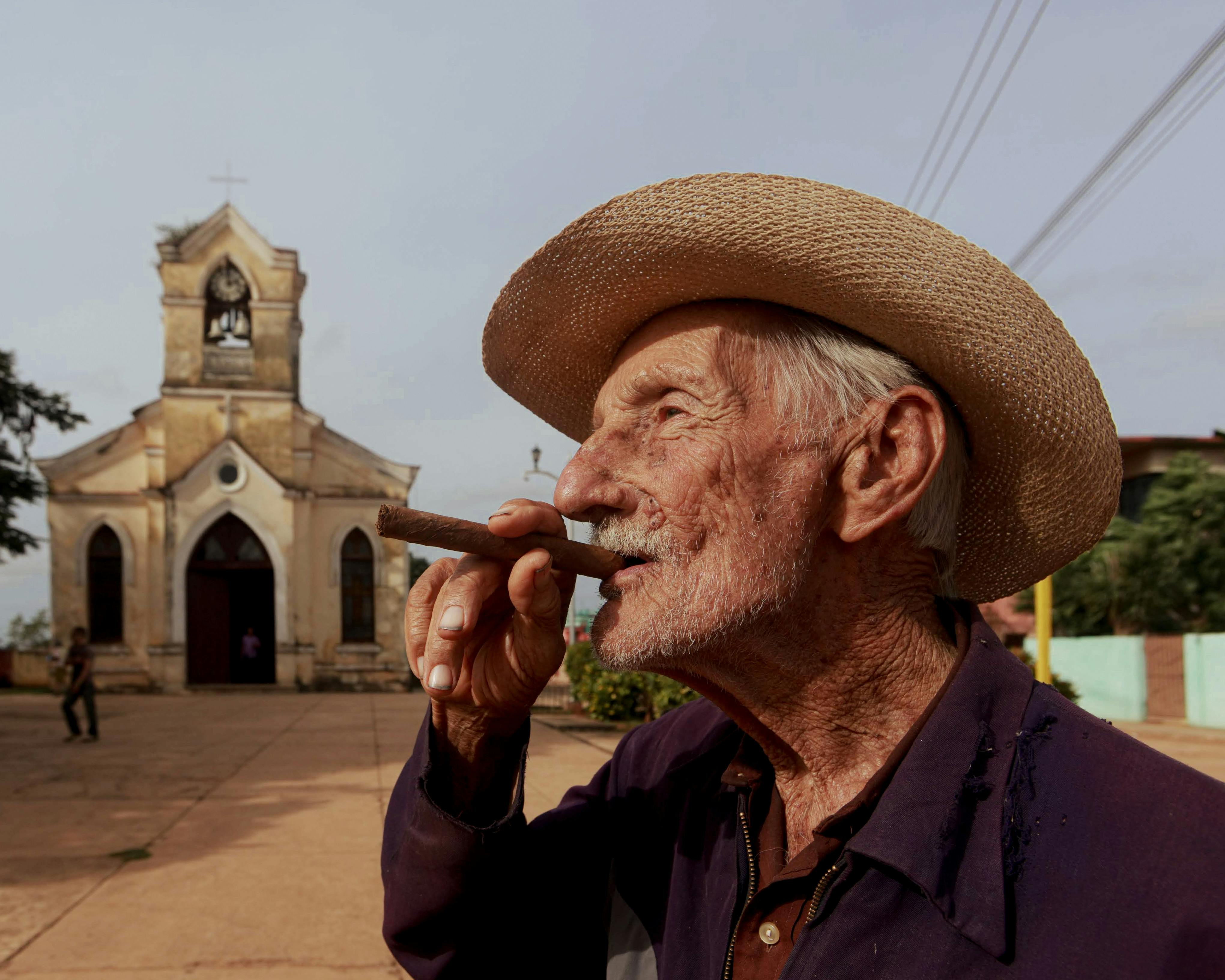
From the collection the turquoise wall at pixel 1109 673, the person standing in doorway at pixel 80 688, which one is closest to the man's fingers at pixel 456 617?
the person standing in doorway at pixel 80 688

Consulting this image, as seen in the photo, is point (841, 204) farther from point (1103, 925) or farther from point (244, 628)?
point (244, 628)

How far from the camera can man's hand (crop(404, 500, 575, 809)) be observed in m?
1.57

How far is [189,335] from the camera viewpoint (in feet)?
83.1

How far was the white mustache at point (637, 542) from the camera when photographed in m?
1.69

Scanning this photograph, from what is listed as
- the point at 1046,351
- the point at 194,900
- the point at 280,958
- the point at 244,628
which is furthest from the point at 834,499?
the point at 244,628

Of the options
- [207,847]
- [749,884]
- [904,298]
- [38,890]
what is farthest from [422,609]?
[207,847]

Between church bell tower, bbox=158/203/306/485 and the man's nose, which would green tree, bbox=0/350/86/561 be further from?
the man's nose

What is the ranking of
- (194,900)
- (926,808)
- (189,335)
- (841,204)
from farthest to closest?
(189,335), (194,900), (841,204), (926,808)

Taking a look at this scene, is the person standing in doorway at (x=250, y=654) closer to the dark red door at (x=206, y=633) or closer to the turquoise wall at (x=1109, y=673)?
the dark red door at (x=206, y=633)

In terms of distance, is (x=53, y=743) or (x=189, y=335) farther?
(x=189, y=335)

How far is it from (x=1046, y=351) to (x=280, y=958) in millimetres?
4154

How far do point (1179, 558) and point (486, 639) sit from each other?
76.0 ft

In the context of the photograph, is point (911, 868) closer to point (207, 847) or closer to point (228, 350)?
point (207, 847)

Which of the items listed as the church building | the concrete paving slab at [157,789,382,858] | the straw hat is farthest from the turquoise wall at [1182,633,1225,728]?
the straw hat
